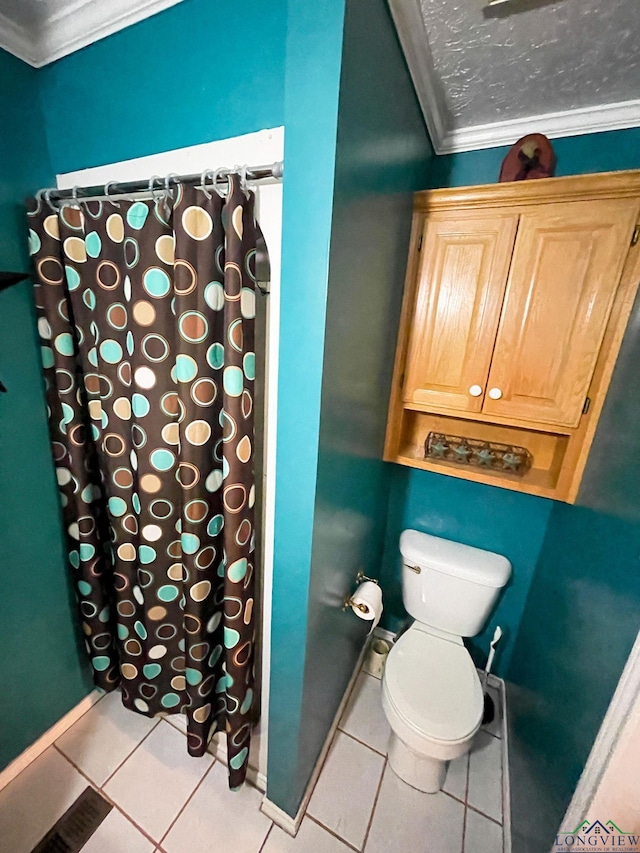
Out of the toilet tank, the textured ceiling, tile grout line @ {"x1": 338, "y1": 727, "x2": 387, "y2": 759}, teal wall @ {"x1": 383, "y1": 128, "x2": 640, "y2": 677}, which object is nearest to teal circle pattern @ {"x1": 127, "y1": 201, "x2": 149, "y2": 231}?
the textured ceiling

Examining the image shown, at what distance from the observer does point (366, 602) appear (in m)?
1.17

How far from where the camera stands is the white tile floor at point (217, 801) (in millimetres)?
1111

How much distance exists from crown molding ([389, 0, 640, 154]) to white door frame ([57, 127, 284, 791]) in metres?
0.42

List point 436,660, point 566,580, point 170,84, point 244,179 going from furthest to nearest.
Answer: point 436,660 < point 566,580 < point 170,84 < point 244,179

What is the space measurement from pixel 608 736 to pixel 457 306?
1.18 meters

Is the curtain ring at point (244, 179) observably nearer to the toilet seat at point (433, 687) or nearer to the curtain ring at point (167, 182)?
the curtain ring at point (167, 182)

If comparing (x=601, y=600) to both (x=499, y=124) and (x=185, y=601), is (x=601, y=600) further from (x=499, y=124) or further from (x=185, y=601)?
(x=499, y=124)

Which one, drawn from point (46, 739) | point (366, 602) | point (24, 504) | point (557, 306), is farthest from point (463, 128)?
point (46, 739)

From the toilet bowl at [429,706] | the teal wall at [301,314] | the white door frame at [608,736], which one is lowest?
the toilet bowl at [429,706]

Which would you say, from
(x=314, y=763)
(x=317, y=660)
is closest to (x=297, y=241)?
(x=317, y=660)

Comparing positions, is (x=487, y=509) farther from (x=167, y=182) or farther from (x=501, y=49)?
(x=167, y=182)

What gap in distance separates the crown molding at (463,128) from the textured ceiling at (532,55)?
18 mm

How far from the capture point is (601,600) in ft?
2.61

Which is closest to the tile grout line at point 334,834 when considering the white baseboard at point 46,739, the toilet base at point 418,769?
the toilet base at point 418,769
